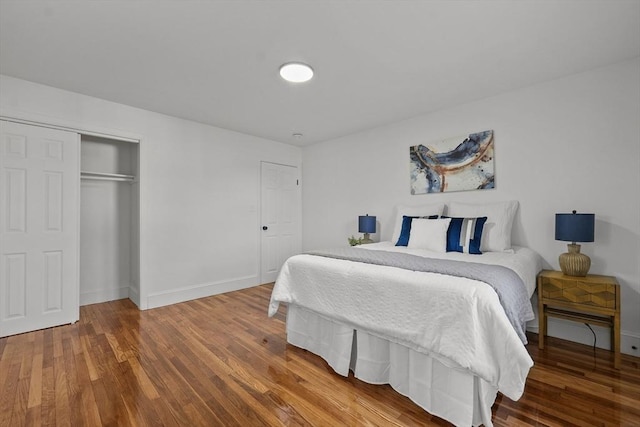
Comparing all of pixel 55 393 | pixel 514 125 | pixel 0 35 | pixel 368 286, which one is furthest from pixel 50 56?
pixel 514 125

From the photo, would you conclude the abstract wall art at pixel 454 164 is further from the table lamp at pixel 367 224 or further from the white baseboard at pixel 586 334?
the white baseboard at pixel 586 334

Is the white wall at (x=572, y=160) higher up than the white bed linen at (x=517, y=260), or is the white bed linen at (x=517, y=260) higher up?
the white wall at (x=572, y=160)

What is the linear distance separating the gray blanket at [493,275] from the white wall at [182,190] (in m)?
2.52

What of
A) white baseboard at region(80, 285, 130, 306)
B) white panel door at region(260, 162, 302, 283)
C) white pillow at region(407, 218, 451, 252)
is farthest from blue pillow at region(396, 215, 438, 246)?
white baseboard at region(80, 285, 130, 306)

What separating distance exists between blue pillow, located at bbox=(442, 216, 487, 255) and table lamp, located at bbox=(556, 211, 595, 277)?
599 mm

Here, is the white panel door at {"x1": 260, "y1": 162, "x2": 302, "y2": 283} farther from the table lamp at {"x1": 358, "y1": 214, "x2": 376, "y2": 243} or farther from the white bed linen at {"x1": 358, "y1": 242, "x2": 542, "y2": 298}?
the white bed linen at {"x1": 358, "y1": 242, "x2": 542, "y2": 298}

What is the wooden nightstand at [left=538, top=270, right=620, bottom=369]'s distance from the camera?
83.5 inches

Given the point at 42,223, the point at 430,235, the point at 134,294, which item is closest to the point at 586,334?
the point at 430,235

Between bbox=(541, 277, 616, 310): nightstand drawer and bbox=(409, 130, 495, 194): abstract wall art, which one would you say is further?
bbox=(409, 130, 495, 194): abstract wall art

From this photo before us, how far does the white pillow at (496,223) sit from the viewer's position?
2.74m

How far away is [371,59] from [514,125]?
1.72 metres

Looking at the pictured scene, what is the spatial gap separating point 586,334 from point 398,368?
77.7 inches

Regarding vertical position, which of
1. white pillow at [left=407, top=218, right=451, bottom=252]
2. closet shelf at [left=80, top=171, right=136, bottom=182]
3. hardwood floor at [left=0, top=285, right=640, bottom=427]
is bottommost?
hardwood floor at [left=0, top=285, right=640, bottom=427]

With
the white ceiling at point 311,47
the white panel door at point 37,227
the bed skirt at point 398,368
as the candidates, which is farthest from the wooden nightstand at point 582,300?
the white panel door at point 37,227
